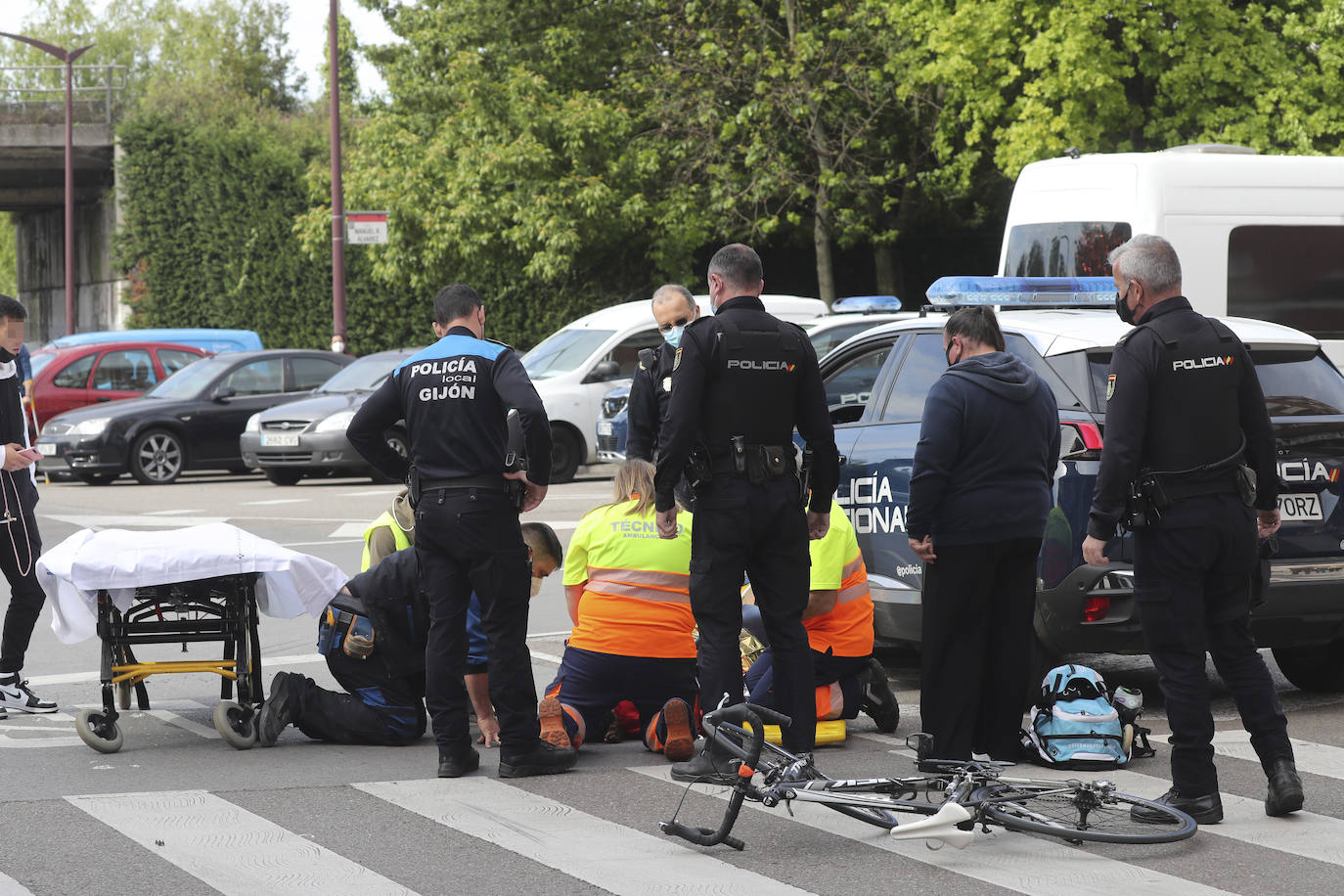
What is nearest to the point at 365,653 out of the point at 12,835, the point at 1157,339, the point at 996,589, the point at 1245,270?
the point at 12,835

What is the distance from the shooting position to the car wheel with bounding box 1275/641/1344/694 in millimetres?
7863

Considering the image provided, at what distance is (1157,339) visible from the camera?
5469mm

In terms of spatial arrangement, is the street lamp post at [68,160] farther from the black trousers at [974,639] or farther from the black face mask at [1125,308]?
the black face mask at [1125,308]

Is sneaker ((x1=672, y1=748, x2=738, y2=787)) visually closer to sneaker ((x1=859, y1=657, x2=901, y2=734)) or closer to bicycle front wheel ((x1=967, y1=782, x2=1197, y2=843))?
bicycle front wheel ((x1=967, y1=782, x2=1197, y2=843))

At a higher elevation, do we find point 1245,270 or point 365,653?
point 1245,270

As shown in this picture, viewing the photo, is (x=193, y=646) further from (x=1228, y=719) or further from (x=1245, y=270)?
(x=1245, y=270)

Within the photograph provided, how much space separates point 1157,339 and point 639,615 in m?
2.28

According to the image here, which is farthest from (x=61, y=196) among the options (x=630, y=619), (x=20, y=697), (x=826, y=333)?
(x=630, y=619)

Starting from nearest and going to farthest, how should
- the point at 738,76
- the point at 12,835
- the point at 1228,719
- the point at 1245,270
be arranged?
the point at 12,835 < the point at 1228,719 < the point at 1245,270 < the point at 738,76

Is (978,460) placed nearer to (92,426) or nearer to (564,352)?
(564,352)

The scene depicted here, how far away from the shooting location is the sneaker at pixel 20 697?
293 inches

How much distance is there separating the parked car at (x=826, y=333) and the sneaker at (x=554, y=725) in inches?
344

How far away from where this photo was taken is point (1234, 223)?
13.8 m

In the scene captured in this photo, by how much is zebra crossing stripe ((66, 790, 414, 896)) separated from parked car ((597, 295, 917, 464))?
31.6ft
